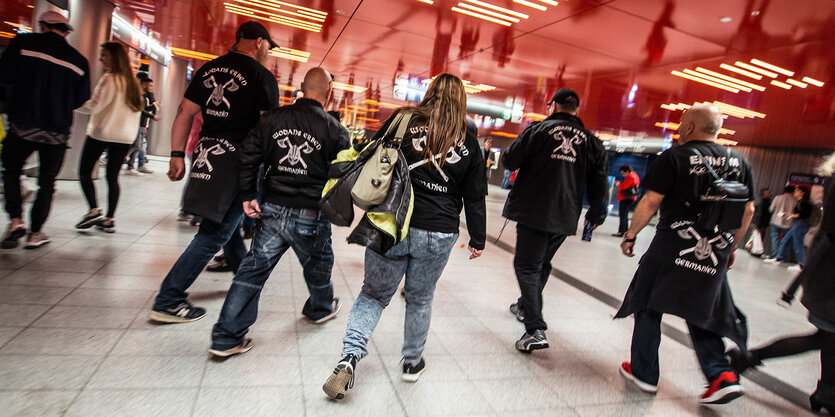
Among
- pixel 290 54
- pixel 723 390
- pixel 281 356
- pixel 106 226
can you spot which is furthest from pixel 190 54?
pixel 723 390

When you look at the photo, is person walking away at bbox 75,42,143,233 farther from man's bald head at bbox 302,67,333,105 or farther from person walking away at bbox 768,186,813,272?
person walking away at bbox 768,186,813,272

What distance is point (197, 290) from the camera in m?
3.17

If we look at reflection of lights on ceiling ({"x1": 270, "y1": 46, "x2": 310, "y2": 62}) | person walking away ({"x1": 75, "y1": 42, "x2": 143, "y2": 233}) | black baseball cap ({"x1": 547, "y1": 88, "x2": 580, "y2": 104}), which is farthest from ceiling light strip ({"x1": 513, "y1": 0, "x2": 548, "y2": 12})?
reflection of lights on ceiling ({"x1": 270, "y1": 46, "x2": 310, "y2": 62})

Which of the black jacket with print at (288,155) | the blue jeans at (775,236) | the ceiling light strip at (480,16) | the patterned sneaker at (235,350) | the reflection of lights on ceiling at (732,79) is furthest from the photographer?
the blue jeans at (775,236)

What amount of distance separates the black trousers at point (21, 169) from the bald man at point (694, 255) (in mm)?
4417

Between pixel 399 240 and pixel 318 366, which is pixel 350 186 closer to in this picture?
pixel 399 240

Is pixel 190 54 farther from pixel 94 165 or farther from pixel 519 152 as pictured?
pixel 519 152

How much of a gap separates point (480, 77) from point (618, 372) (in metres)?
8.02

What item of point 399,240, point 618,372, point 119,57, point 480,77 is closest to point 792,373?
point 618,372

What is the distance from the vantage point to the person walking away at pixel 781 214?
9.91 m

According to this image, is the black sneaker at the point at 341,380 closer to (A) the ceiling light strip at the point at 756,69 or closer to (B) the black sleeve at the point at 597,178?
(B) the black sleeve at the point at 597,178

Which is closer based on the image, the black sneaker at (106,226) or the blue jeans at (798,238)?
the black sneaker at (106,226)

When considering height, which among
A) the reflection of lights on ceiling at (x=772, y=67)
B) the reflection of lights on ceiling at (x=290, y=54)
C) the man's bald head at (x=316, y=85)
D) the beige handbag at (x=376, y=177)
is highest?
the reflection of lights on ceiling at (x=290, y=54)

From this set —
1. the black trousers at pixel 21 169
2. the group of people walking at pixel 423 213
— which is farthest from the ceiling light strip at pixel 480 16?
the black trousers at pixel 21 169
